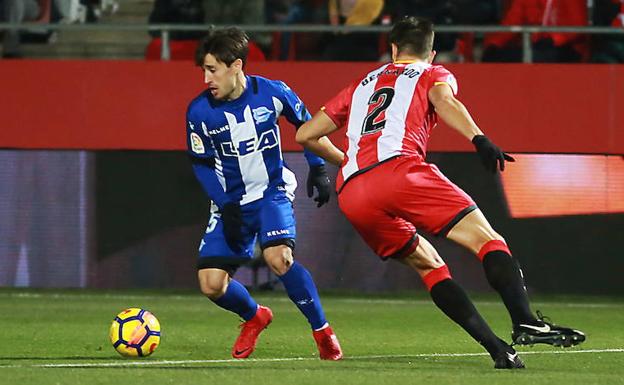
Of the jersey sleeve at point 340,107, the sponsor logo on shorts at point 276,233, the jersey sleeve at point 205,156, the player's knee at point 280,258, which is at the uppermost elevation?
the jersey sleeve at point 340,107

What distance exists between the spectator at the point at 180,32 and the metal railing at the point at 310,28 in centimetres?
11

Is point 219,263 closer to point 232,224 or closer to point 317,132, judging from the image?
point 232,224

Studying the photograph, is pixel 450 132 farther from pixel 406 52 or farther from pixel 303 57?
pixel 406 52

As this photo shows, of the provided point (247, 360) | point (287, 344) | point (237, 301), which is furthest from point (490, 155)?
point (287, 344)

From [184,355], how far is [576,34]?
24.3 ft

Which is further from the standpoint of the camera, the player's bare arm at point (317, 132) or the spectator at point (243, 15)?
the spectator at point (243, 15)

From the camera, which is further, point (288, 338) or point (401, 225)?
point (288, 338)

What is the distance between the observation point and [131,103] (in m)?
15.0

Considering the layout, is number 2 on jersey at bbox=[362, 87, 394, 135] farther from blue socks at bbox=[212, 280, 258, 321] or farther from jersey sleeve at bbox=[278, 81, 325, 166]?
blue socks at bbox=[212, 280, 258, 321]

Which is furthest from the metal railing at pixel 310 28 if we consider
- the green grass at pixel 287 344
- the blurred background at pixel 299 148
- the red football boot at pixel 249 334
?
the red football boot at pixel 249 334

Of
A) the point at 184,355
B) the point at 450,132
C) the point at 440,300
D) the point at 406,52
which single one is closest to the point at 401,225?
the point at 440,300

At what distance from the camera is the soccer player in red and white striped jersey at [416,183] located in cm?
702

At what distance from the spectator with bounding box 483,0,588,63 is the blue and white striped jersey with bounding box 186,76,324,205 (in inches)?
257

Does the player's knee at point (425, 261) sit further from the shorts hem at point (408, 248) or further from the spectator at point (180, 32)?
the spectator at point (180, 32)
